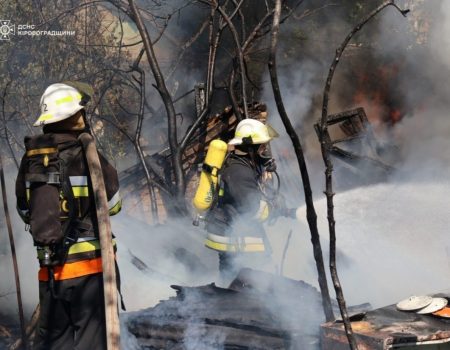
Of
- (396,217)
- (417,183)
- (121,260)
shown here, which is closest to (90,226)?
(121,260)

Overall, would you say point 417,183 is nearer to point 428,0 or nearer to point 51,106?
point 428,0

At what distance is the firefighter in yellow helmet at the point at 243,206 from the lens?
4.93 meters

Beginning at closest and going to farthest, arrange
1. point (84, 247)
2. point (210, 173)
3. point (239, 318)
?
point (84, 247)
point (239, 318)
point (210, 173)

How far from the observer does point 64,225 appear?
3.24m

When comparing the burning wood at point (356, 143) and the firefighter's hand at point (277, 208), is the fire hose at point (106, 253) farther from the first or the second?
the burning wood at point (356, 143)

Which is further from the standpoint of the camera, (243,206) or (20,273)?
(20,273)

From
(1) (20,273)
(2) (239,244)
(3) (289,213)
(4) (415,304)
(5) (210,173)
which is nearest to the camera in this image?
(4) (415,304)

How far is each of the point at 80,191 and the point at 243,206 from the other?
6.32 feet

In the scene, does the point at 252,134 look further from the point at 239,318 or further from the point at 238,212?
the point at 239,318

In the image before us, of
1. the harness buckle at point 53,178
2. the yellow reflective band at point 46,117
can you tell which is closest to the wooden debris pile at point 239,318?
the harness buckle at point 53,178

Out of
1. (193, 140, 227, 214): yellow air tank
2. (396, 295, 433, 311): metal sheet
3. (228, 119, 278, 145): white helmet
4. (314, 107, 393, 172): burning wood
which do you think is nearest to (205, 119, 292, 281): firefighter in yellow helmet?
(228, 119, 278, 145): white helmet

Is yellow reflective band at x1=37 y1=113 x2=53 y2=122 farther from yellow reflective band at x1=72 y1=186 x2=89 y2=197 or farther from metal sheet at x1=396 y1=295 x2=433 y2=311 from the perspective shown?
metal sheet at x1=396 y1=295 x2=433 y2=311

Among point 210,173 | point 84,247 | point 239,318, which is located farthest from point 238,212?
point 84,247

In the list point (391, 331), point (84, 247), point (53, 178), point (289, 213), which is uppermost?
point (53, 178)
